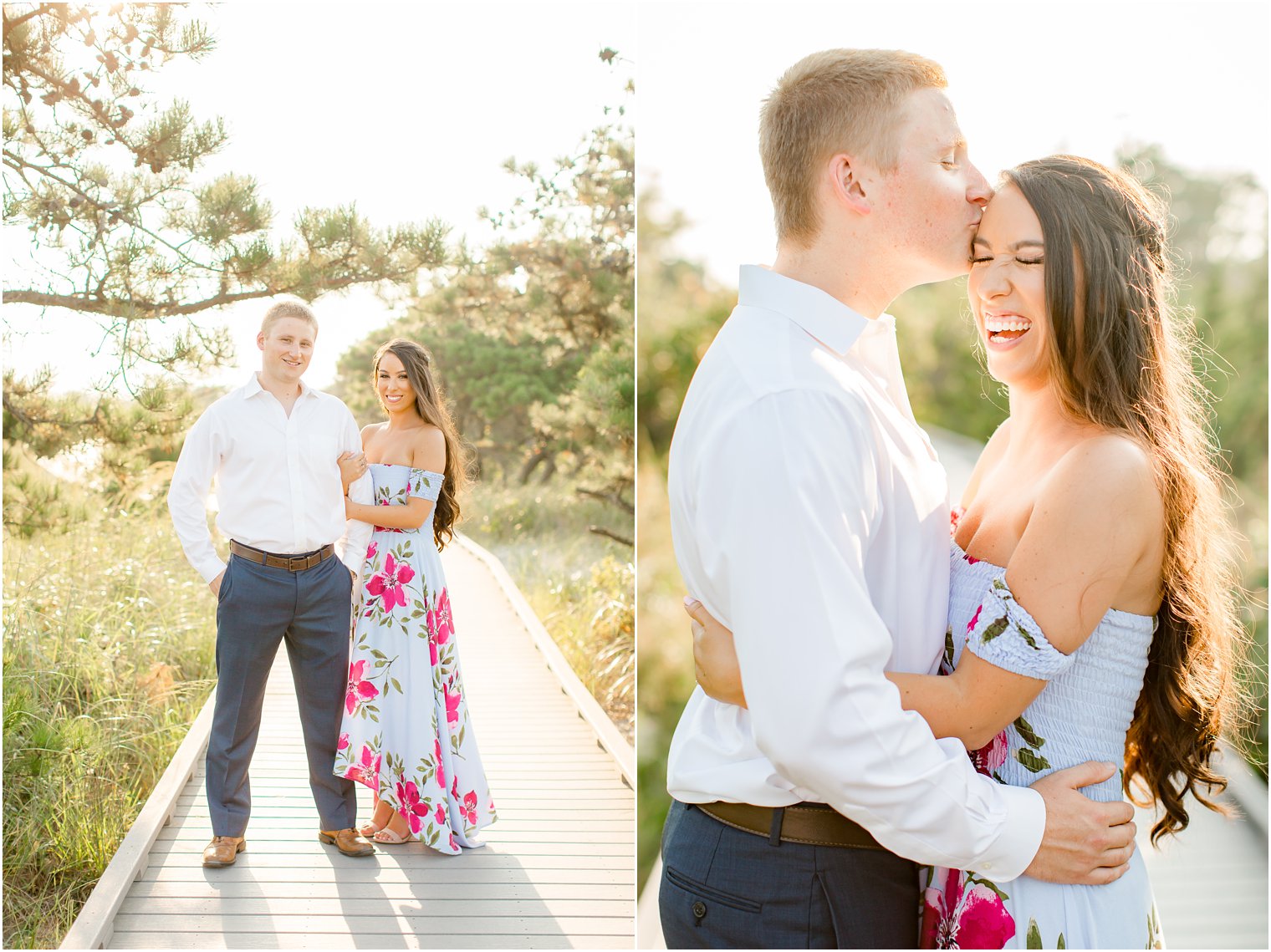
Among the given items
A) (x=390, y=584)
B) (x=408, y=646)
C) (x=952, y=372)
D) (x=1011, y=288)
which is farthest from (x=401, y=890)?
(x=952, y=372)

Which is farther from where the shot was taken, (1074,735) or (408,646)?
(408,646)

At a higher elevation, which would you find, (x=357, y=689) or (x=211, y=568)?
(x=211, y=568)

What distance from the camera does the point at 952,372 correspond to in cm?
1091

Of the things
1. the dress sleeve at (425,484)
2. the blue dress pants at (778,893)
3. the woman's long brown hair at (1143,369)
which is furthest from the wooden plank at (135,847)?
the woman's long brown hair at (1143,369)

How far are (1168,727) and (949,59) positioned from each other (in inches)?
134

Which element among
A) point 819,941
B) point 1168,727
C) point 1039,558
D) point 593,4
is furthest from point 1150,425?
point 593,4

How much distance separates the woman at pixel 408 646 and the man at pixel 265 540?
118 mm

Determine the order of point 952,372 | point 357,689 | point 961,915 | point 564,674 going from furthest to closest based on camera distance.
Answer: point 952,372
point 564,674
point 357,689
point 961,915

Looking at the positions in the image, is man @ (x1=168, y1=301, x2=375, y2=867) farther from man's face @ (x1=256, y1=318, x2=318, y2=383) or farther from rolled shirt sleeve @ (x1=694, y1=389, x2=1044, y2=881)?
rolled shirt sleeve @ (x1=694, y1=389, x2=1044, y2=881)

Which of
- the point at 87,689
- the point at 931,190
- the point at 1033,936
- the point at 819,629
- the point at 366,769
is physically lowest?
the point at 366,769

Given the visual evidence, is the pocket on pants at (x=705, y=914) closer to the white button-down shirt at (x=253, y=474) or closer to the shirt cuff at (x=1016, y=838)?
the shirt cuff at (x=1016, y=838)

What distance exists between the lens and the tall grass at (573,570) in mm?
3229

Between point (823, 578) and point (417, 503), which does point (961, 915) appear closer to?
point (823, 578)

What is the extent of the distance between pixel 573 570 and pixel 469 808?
1.17 metres
